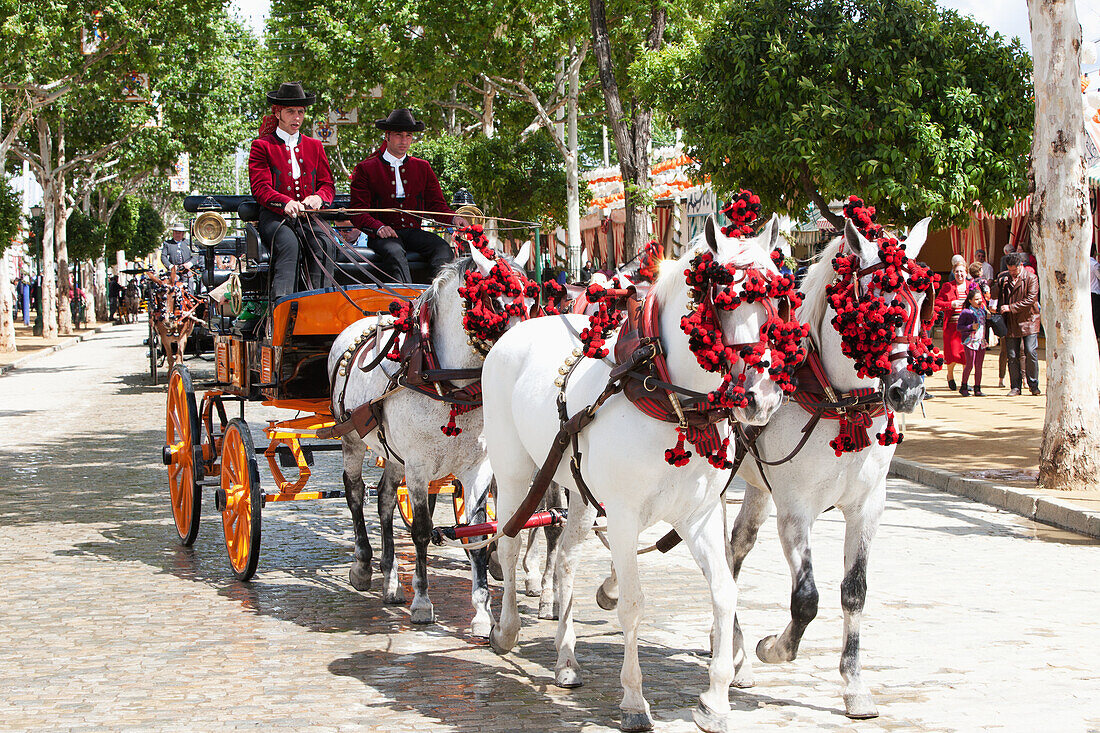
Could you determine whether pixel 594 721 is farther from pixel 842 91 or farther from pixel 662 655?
pixel 842 91

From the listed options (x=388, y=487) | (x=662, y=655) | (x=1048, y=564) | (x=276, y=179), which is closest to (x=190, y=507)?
(x=388, y=487)

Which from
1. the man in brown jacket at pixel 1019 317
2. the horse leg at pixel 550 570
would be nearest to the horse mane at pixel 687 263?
the horse leg at pixel 550 570

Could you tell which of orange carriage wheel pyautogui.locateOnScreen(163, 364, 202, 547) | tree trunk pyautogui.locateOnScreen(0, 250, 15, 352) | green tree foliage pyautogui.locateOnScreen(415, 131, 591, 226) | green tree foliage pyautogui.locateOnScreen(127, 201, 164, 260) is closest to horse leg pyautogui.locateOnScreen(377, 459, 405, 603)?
orange carriage wheel pyautogui.locateOnScreen(163, 364, 202, 547)

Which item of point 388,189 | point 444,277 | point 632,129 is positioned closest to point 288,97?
point 388,189

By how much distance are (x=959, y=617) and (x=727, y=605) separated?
2436 millimetres

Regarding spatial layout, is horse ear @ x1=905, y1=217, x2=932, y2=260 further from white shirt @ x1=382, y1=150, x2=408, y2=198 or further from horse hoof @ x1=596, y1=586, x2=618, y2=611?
white shirt @ x1=382, y1=150, x2=408, y2=198

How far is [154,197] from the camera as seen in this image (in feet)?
248

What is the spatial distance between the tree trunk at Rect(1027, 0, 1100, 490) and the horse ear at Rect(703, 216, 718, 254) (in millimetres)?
6847

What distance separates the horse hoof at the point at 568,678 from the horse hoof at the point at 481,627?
78cm

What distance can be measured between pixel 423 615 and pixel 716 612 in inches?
93.5

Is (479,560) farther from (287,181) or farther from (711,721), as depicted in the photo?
(287,181)

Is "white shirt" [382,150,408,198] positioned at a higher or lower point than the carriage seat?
higher

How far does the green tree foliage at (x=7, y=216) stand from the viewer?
2983 centimetres

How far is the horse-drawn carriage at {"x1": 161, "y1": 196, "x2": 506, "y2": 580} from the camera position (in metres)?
7.71
